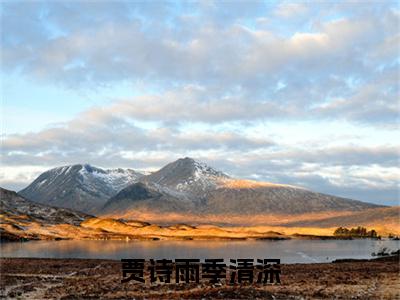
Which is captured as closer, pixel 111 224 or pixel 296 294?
pixel 296 294

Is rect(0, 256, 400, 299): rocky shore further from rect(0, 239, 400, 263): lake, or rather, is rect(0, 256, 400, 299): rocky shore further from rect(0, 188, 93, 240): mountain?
rect(0, 188, 93, 240): mountain

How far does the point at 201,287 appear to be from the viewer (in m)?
32.5

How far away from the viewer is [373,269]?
4553 cm

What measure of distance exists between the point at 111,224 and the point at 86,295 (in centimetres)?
14066

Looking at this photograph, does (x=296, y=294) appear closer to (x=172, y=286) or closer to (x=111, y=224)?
(x=172, y=286)

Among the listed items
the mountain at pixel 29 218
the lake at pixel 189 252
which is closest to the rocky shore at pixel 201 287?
the lake at pixel 189 252

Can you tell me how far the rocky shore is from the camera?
28594 millimetres

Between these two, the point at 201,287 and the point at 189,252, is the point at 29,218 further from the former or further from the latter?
the point at 201,287

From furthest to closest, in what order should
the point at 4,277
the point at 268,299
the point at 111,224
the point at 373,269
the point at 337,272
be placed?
the point at 111,224, the point at 373,269, the point at 337,272, the point at 4,277, the point at 268,299

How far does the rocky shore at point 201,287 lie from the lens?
93.8ft

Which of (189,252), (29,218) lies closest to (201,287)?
(189,252)

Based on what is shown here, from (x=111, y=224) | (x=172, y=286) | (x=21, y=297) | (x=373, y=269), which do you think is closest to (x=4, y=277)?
(x=21, y=297)

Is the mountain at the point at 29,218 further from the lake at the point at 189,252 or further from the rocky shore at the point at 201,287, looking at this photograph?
the rocky shore at the point at 201,287

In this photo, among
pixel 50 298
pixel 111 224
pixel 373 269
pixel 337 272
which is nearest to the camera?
pixel 50 298
